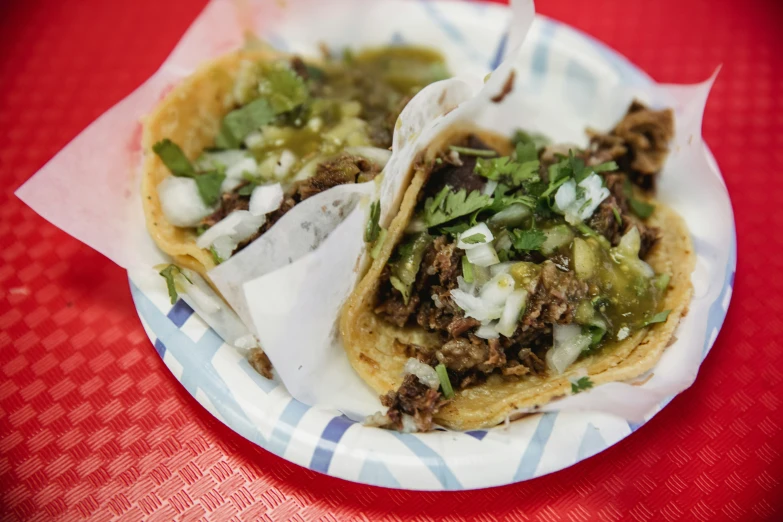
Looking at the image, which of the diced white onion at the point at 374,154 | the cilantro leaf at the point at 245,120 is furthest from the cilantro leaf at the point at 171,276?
the diced white onion at the point at 374,154

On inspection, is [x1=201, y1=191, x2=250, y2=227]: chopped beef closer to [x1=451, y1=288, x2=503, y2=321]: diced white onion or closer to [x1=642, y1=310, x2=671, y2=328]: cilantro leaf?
[x1=451, y1=288, x2=503, y2=321]: diced white onion

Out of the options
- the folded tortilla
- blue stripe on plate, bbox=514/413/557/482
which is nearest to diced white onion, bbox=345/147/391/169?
the folded tortilla

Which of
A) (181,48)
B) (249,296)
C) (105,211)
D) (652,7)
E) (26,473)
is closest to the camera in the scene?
(249,296)

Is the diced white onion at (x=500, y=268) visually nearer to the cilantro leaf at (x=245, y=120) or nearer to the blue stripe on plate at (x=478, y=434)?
the blue stripe on plate at (x=478, y=434)

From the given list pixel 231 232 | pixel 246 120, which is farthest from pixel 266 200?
pixel 246 120

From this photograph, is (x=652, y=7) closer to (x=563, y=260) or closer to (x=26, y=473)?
(x=563, y=260)

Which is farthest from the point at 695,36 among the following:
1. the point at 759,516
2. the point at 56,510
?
the point at 56,510
